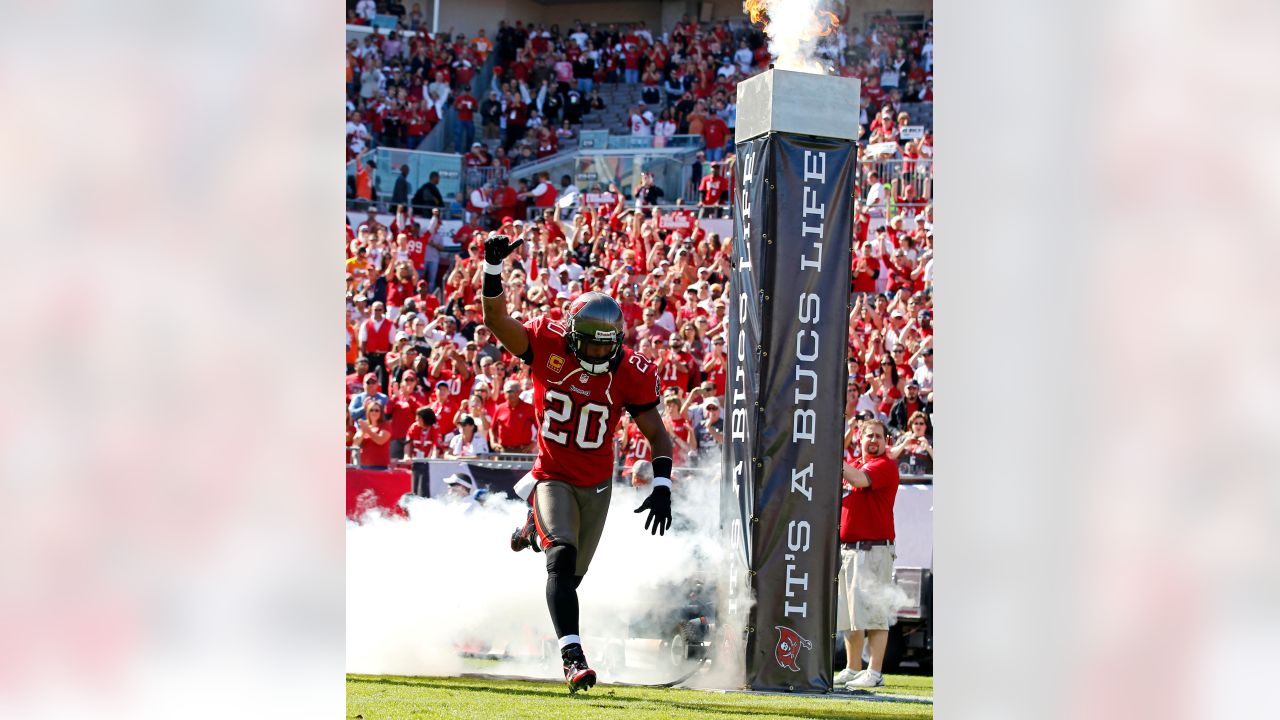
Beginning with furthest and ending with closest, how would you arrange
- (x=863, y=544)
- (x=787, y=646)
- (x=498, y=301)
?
(x=863, y=544) → (x=787, y=646) → (x=498, y=301)

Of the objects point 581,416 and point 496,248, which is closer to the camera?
point 496,248

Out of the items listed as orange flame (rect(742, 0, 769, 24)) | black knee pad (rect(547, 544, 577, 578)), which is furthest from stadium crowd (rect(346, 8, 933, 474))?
black knee pad (rect(547, 544, 577, 578))

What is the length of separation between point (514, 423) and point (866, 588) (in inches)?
141

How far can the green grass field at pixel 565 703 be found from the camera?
19.0ft

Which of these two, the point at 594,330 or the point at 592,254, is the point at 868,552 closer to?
the point at 594,330

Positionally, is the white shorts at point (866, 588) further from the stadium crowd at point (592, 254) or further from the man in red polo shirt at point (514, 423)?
the man in red polo shirt at point (514, 423)

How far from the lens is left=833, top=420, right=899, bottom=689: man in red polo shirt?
8.04 metres

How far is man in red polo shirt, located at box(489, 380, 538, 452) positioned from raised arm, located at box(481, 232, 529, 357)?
13.9 feet

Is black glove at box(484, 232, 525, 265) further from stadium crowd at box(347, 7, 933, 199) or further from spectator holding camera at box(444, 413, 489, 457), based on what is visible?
stadium crowd at box(347, 7, 933, 199)

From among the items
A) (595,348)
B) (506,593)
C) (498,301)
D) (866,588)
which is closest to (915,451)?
(866,588)

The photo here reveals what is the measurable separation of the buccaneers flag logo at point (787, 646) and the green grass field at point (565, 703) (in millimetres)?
204

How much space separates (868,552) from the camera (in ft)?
26.9
